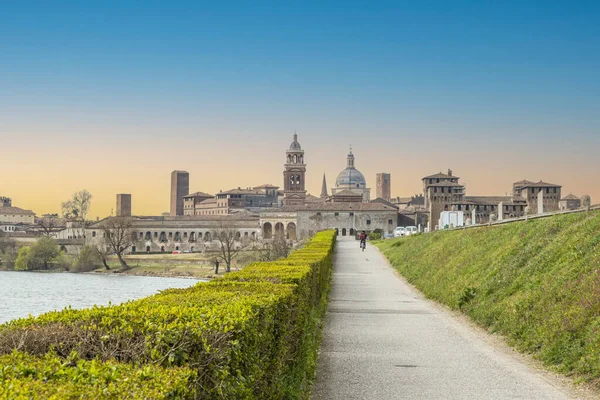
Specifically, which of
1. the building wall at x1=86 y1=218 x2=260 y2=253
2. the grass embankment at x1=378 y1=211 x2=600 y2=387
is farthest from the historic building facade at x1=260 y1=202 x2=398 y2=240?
the grass embankment at x1=378 y1=211 x2=600 y2=387

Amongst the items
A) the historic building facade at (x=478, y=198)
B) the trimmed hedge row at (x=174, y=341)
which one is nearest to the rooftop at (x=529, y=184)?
the historic building facade at (x=478, y=198)

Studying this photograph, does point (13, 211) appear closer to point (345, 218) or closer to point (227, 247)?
point (345, 218)

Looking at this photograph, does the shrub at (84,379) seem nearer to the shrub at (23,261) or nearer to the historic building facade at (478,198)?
the shrub at (23,261)

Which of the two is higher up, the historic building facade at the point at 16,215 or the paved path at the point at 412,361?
the historic building facade at the point at 16,215

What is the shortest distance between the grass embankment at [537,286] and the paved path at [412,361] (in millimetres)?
412

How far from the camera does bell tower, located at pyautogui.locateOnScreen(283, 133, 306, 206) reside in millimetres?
121812

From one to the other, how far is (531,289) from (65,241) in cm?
8776

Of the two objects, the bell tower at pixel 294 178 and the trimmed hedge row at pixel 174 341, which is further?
the bell tower at pixel 294 178

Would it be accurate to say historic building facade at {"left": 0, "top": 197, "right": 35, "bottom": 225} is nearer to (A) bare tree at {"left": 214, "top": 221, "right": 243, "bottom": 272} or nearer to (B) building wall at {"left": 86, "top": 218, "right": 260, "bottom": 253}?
(B) building wall at {"left": 86, "top": 218, "right": 260, "bottom": 253}

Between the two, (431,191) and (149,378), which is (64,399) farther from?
(431,191)

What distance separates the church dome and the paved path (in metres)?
126

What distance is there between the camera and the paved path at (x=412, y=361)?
755 centimetres

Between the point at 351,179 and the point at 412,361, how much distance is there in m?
132

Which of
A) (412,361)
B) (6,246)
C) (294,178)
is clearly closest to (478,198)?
(294,178)
